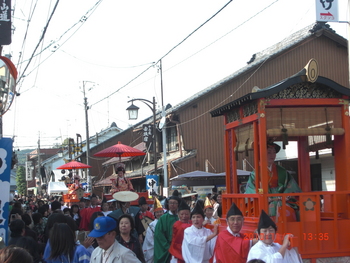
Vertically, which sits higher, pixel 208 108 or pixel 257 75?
pixel 257 75

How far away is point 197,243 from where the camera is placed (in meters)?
7.12

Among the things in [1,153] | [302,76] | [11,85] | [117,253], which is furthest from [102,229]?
[302,76]

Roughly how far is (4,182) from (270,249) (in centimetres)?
364

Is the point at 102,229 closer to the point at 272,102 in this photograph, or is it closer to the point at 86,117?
the point at 272,102

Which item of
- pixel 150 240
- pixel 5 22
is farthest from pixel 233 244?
pixel 5 22

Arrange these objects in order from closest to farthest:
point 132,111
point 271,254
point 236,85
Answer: point 271,254 → point 132,111 → point 236,85

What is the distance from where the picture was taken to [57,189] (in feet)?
132

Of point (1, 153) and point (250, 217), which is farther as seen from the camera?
point (250, 217)

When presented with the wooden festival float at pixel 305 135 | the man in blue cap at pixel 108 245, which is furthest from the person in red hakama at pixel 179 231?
the man in blue cap at pixel 108 245

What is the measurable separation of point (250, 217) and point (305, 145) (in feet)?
8.83

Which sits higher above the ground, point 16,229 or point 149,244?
point 16,229

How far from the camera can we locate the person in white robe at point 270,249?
17.7 ft

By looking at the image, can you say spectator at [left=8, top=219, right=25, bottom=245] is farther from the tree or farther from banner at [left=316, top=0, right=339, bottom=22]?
the tree
